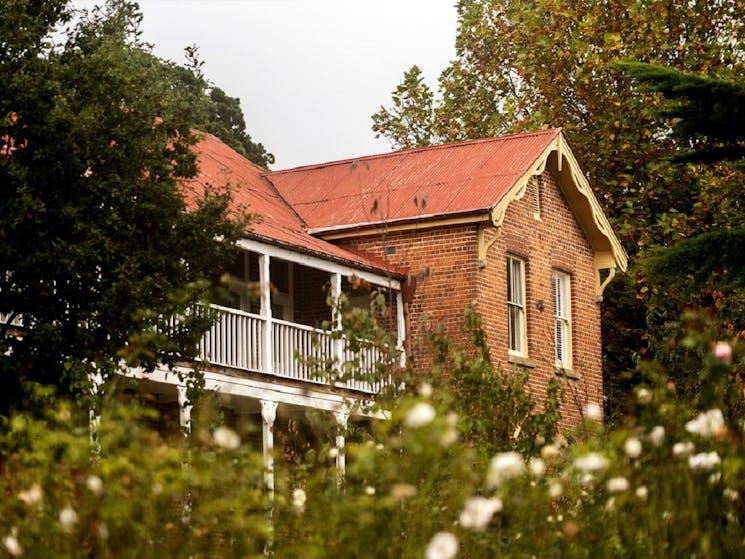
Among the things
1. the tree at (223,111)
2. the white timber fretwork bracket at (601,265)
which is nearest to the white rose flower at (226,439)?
the white timber fretwork bracket at (601,265)

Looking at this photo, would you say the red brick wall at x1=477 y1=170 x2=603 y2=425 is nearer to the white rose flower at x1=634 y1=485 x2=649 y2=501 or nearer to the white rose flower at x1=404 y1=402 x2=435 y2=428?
the white rose flower at x1=634 y1=485 x2=649 y2=501

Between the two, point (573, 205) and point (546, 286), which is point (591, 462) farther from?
point (573, 205)

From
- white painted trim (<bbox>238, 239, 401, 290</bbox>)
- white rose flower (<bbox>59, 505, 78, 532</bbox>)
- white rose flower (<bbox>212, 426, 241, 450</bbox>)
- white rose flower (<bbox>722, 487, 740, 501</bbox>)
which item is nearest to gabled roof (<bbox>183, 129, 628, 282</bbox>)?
white painted trim (<bbox>238, 239, 401, 290</bbox>)

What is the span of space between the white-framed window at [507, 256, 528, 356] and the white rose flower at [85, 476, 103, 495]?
779 inches

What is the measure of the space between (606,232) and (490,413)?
669 inches

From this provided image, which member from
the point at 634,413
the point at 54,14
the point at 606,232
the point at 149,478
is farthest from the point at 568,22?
the point at 149,478

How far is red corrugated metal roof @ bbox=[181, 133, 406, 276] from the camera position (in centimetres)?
2336

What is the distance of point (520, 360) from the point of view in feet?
86.3

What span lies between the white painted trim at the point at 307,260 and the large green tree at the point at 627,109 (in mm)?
8280

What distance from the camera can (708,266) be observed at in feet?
44.4

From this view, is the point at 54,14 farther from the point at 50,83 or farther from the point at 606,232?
the point at 606,232

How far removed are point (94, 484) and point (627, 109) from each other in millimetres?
28632

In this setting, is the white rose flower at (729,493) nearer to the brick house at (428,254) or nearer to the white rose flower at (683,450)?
the white rose flower at (683,450)

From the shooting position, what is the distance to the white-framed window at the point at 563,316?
28.0 meters
